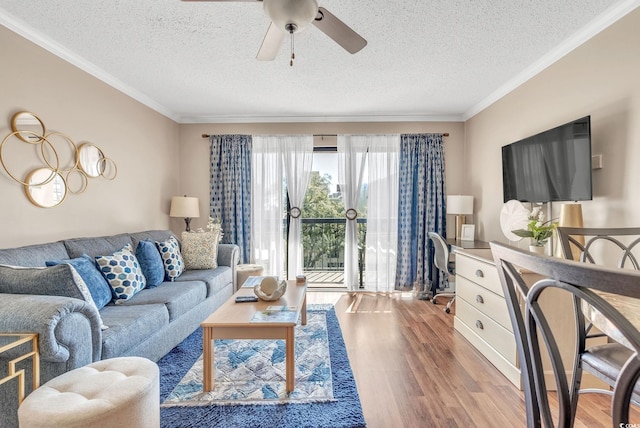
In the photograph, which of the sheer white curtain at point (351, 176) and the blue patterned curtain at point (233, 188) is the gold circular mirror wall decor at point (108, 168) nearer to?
the blue patterned curtain at point (233, 188)

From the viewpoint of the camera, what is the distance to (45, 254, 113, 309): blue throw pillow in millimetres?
2199

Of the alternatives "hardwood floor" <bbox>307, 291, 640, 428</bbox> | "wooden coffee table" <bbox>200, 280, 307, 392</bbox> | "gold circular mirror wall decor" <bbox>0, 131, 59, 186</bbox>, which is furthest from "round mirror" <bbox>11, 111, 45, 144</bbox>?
"hardwood floor" <bbox>307, 291, 640, 428</bbox>

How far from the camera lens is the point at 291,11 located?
152 cm

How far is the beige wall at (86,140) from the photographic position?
2.31m

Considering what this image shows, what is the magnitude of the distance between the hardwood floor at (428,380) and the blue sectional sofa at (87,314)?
146 centimetres

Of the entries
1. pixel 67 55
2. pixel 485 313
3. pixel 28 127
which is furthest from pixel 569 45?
pixel 28 127

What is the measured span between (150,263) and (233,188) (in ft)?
6.05

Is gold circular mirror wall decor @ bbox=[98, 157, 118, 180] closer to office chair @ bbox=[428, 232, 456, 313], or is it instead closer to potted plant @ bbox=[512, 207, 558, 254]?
office chair @ bbox=[428, 232, 456, 313]

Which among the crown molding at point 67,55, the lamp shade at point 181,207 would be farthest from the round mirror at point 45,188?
the lamp shade at point 181,207

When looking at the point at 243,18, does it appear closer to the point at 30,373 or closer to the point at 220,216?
the point at 30,373

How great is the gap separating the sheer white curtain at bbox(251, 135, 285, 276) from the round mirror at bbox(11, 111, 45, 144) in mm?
2467

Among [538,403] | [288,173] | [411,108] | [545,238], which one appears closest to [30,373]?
[538,403]

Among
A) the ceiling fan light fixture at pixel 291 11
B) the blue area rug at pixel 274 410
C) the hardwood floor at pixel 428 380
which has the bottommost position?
the hardwood floor at pixel 428 380

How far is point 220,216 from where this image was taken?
462cm
